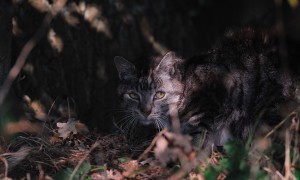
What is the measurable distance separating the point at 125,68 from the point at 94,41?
1.12 m

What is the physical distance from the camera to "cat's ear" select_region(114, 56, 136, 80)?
477 centimetres

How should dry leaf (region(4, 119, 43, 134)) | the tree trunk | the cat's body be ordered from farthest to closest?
1. the tree trunk
2. dry leaf (region(4, 119, 43, 134))
3. the cat's body

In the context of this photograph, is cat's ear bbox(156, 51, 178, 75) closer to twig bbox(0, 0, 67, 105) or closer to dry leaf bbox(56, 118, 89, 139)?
dry leaf bbox(56, 118, 89, 139)

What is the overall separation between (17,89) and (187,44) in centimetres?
273

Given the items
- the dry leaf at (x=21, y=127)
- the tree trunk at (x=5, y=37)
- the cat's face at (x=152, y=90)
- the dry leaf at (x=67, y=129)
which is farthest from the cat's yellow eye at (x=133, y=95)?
the tree trunk at (x=5, y=37)

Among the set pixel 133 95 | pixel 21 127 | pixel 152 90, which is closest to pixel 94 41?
pixel 133 95

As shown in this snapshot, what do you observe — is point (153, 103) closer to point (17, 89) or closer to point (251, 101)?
point (251, 101)

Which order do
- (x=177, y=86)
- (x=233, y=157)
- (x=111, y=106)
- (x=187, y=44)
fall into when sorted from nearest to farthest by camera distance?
(x=233, y=157) → (x=177, y=86) → (x=111, y=106) → (x=187, y=44)

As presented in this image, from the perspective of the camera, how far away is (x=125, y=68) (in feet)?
15.9

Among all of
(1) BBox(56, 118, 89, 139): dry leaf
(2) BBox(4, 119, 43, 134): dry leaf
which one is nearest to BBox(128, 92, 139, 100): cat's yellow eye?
(1) BBox(56, 118, 89, 139): dry leaf

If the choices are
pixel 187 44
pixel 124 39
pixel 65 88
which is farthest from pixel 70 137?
pixel 187 44

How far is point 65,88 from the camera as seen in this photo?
5555 mm

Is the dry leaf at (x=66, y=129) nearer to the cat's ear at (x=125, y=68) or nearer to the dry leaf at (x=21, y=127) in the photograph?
the dry leaf at (x=21, y=127)

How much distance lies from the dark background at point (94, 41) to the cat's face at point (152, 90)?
0.61 metres
